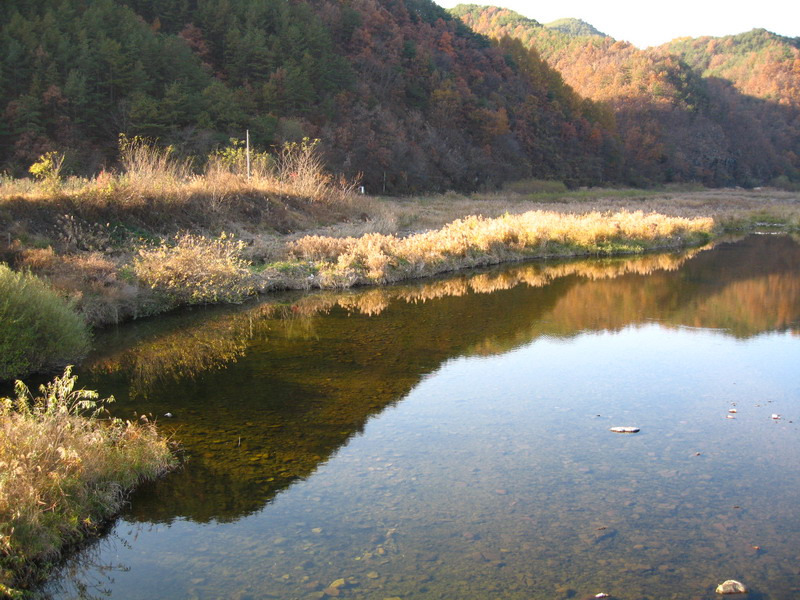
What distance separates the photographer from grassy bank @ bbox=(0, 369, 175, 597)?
4.93 m

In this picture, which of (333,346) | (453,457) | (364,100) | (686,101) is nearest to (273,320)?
(333,346)

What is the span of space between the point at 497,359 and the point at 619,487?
15.9 feet

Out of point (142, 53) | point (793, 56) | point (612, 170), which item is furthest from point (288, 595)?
point (793, 56)

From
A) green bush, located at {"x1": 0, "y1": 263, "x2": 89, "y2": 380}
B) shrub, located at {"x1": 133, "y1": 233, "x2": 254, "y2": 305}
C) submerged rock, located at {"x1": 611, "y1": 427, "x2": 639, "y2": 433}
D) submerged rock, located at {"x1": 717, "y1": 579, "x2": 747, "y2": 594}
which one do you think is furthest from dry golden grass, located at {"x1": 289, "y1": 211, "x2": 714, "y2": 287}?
submerged rock, located at {"x1": 717, "y1": 579, "x2": 747, "y2": 594}

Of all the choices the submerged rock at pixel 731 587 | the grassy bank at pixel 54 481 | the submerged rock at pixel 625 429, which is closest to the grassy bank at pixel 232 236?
the grassy bank at pixel 54 481

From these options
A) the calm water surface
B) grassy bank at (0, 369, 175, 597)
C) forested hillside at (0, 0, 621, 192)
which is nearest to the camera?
grassy bank at (0, 369, 175, 597)

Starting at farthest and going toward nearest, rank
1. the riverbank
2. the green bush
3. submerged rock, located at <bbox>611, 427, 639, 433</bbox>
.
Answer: the riverbank, the green bush, submerged rock, located at <bbox>611, 427, 639, 433</bbox>

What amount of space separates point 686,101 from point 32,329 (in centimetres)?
10400

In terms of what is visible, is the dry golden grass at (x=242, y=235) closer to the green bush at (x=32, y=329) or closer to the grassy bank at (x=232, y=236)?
the grassy bank at (x=232, y=236)

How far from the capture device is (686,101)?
324ft

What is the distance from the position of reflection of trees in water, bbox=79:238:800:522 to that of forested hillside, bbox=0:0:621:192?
22.1 meters

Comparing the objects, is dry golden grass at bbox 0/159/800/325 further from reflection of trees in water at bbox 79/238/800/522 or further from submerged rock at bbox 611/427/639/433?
submerged rock at bbox 611/427/639/433

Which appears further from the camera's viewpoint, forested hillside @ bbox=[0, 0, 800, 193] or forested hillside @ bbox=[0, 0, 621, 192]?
forested hillside @ bbox=[0, 0, 800, 193]

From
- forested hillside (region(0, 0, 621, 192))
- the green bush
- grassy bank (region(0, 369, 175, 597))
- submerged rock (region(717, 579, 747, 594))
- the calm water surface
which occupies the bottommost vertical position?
submerged rock (region(717, 579, 747, 594))
